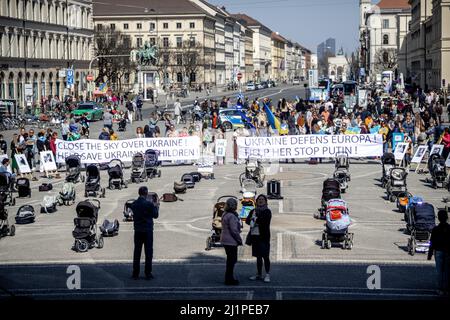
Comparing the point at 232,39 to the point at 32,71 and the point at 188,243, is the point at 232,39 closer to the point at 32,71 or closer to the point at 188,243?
the point at 32,71

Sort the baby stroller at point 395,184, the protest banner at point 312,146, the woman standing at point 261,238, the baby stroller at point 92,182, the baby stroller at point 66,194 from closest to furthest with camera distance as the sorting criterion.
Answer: the woman standing at point 261,238, the baby stroller at point 395,184, the baby stroller at point 66,194, the baby stroller at point 92,182, the protest banner at point 312,146

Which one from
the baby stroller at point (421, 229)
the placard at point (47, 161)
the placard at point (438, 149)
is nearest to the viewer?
the baby stroller at point (421, 229)

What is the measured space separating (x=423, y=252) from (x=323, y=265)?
7.76ft

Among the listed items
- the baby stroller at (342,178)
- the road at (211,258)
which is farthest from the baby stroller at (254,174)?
the baby stroller at (342,178)

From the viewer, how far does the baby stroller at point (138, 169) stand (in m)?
30.4

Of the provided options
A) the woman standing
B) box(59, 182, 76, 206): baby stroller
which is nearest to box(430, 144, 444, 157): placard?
box(59, 182, 76, 206): baby stroller

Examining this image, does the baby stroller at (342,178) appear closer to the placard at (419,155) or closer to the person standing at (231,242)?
the placard at (419,155)

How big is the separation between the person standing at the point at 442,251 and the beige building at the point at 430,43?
6825 cm

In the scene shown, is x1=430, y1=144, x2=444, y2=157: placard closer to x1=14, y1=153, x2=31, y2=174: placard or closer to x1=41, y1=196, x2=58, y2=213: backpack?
x1=41, y1=196, x2=58, y2=213: backpack

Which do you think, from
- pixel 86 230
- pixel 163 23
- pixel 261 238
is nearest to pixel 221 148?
pixel 86 230

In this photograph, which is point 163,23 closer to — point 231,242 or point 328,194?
point 328,194

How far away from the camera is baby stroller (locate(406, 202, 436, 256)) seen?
59.3 feet

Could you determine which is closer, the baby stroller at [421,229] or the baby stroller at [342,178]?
the baby stroller at [421,229]

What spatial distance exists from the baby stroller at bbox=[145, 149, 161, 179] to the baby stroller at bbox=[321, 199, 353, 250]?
13.2 metres
